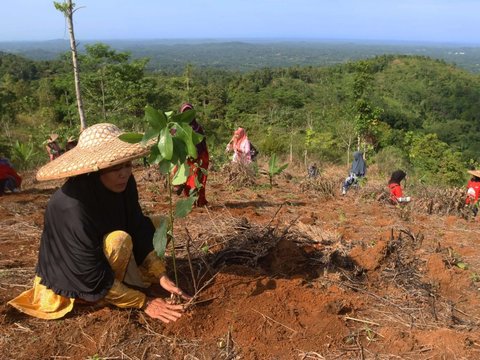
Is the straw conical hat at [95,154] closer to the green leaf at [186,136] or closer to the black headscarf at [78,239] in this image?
the black headscarf at [78,239]

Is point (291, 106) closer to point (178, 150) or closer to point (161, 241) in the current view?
point (161, 241)

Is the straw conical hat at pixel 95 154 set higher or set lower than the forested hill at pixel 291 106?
higher

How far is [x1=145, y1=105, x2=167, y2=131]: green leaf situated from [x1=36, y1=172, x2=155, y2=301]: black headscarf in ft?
1.76

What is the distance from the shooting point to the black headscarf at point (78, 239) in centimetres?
191

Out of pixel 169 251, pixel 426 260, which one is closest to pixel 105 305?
pixel 169 251

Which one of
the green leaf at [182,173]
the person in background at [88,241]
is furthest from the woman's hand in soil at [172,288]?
the green leaf at [182,173]

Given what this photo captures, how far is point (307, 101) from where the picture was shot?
45.0 m

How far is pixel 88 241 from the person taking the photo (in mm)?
1916

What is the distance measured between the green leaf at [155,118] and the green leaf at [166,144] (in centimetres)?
2

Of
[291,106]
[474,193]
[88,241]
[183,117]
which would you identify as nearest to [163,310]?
[88,241]

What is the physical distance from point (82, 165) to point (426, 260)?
7.32ft

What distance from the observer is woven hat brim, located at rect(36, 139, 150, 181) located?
177 cm

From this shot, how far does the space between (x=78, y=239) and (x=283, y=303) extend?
106 centimetres

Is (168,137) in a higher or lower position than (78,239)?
higher
